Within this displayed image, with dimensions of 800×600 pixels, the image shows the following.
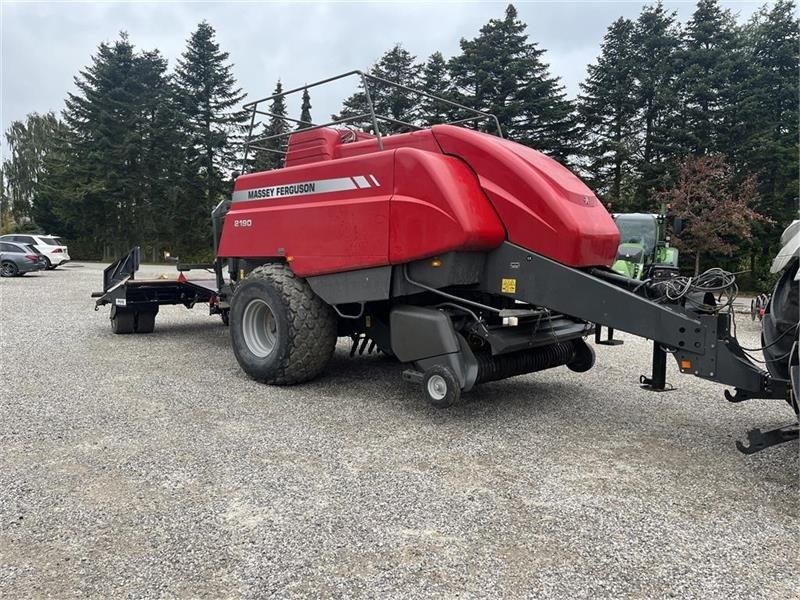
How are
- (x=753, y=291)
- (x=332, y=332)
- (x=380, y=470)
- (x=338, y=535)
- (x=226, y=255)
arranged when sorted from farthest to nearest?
1. (x=753, y=291)
2. (x=226, y=255)
3. (x=332, y=332)
4. (x=380, y=470)
5. (x=338, y=535)

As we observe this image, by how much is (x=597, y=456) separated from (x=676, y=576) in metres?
1.52

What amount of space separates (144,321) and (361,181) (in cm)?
557

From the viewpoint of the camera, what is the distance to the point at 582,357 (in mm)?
5969

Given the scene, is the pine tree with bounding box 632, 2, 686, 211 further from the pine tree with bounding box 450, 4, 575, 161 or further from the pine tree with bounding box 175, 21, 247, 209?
the pine tree with bounding box 175, 21, 247, 209

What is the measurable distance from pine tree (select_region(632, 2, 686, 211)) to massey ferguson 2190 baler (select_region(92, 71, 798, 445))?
23116 millimetres

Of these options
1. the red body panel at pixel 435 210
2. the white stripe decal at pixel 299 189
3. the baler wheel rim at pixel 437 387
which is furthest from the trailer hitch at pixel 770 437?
the white stripe decal at pixel 299 189

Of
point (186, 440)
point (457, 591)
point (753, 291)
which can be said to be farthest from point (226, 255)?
point (753, 291)

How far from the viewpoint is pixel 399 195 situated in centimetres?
503

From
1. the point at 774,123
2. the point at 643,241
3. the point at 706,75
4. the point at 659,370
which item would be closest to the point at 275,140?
the point at 643,241

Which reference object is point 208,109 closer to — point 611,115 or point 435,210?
point 611,115

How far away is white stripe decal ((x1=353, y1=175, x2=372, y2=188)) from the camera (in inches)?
208

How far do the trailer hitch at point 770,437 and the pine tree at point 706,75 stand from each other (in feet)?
86.3

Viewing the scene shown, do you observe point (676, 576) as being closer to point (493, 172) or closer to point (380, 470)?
point (380, 470)

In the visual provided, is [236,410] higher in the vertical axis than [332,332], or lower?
lower
